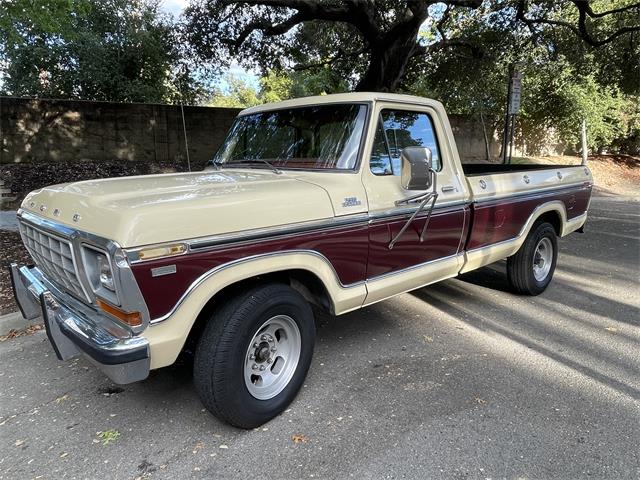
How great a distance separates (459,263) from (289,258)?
1924 mm

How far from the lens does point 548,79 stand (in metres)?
15.9

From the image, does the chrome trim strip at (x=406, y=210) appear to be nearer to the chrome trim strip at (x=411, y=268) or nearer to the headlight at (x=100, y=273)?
the chrome trim strip at (x=411, y=268)

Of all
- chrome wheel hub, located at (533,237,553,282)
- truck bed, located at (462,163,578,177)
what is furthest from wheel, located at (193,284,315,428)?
chrome wheel hub, located at (533,237,553,282)

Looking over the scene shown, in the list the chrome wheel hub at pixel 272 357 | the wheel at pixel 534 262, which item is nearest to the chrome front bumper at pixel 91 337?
the chrome wheel hub at pixel 272 357

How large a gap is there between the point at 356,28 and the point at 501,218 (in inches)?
410

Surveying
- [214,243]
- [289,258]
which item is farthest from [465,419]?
[214,243]

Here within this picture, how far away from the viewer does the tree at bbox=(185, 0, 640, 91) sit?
33.7 feet

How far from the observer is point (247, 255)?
257 cm

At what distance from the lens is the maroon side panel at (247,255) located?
225 centimetres

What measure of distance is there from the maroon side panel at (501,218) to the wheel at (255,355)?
6.49 ft

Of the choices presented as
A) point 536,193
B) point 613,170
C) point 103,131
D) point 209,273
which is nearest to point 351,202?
point 209,273

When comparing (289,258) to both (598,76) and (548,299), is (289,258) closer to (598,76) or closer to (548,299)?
(548,299)

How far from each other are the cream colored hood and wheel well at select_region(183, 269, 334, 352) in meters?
0.36

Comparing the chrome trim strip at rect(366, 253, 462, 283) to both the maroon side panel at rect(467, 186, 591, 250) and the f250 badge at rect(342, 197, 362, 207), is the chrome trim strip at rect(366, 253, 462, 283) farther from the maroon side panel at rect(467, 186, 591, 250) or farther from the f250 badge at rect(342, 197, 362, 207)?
the f250 badge at rect(342, 197, 362, 207)
